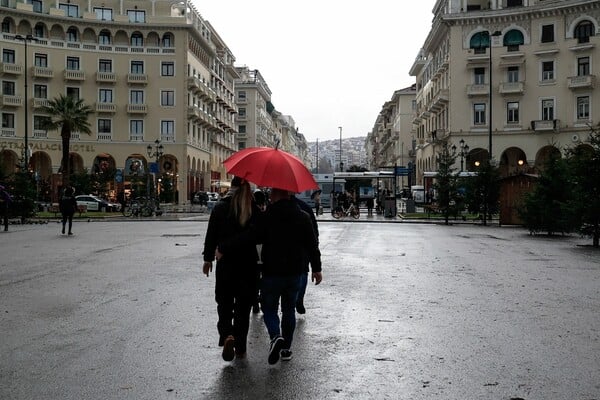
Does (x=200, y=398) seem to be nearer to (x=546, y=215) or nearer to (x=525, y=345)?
(x=525, y=345)

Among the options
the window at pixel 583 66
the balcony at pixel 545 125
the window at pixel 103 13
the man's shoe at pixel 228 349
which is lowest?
the man's shoe at pixel 228 349

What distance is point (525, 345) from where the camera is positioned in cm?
657

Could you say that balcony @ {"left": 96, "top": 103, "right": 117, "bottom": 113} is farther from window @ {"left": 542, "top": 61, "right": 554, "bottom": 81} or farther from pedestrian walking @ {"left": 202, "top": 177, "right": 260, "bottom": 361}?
pedestrian walking @ {"left": 202, "top": 177, "right": 260, "bottom": 361}

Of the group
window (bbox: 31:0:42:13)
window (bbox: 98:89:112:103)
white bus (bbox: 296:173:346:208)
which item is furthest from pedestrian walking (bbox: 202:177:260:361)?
window (bbox: 31:0:42:13)

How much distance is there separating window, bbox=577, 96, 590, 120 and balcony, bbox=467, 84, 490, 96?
735 cm

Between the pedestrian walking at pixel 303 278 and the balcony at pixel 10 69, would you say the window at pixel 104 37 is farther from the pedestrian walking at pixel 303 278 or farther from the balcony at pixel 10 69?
the pedestrian walking at pixel 303 278

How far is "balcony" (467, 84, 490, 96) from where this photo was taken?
180 feet

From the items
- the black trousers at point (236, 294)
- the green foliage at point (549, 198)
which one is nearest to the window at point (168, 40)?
the green foliage at point (549, 198)

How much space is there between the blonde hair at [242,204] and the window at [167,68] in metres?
61.7

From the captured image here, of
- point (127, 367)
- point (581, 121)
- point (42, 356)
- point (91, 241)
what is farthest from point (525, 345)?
point (581, 121)

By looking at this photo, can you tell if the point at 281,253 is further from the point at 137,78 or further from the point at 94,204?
the point at 137,78

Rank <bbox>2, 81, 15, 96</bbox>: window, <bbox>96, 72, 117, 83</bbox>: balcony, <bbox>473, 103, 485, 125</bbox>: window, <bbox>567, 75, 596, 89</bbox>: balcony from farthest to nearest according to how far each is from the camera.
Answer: <bbox>96, 72, 117, 83</bbox>: balcony < <bbox>2, 81, 15, 96</bbox>: window < <bbox>473, 103, 485, 125</bbox>: window < <bbox>567, 75, 596, 89</bbox>: balcony

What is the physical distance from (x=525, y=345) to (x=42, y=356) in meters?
4.78

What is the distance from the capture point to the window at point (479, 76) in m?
55.2
